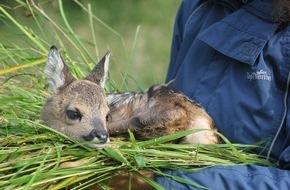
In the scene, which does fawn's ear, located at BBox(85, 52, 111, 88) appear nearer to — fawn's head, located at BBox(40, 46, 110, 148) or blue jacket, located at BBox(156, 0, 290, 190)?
fawn's head, located at BBox(40, 46, 110, 148)

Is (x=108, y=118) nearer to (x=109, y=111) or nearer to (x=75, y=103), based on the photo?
(x=109, y=111)

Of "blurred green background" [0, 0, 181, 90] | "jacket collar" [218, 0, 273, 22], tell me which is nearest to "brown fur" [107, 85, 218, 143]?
"jacket collar" [218, 0, 273, 22]

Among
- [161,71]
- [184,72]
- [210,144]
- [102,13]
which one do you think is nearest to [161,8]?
[102,13]

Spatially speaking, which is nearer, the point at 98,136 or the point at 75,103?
the point at 98,136

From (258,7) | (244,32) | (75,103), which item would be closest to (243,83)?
(244,32)

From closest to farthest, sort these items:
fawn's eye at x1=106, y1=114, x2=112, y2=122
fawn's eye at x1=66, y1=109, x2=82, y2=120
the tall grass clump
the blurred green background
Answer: the tall grass clump, fawn's eye at x1=66, y1=109, x2=82, y2=120, fawn's eye at x1=106, y1=114, x2=112, y2=122, the blurred green background

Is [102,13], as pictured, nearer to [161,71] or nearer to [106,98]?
[161,71]

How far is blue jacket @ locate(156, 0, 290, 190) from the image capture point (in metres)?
3.11

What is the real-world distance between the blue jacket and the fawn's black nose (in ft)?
0.77

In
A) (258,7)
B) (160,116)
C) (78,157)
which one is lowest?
(78,157)

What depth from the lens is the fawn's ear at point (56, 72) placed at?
11.1ft

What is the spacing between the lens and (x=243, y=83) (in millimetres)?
3461

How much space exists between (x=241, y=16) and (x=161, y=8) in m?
5.95

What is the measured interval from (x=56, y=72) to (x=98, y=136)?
1.63ft
